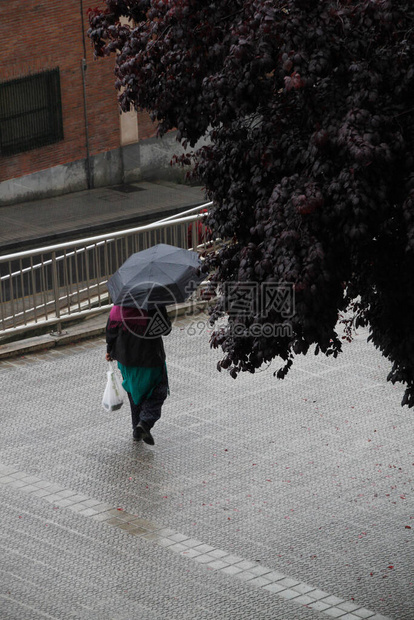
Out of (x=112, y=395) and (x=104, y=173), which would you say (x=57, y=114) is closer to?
(x=104, y=173)

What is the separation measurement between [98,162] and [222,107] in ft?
62.1

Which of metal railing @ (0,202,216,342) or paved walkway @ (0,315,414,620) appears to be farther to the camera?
metal railing @ (0,202,216,342)

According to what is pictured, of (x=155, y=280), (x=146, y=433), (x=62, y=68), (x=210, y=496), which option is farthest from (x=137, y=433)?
(x=62, y=68)

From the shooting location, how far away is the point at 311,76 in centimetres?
620

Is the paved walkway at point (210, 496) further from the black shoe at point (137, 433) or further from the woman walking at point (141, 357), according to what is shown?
the woman walking at point (141, 357)

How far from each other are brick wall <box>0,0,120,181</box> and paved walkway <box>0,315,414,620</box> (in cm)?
1229

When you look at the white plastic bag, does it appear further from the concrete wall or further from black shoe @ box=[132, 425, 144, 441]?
the concrete wall

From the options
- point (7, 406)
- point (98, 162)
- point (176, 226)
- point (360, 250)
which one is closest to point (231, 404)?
point (7, 406)

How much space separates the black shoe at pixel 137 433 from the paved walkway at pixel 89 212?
11007 mm

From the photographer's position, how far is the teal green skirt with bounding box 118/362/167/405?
1035 centimetres

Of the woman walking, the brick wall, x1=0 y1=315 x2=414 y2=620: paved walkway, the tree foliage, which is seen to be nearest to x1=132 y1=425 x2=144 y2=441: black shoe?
the woman walking

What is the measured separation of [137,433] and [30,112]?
14935mm

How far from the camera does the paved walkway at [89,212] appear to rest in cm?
2183

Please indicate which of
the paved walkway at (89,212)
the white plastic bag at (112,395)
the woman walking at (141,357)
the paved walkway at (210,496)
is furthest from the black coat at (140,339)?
the paved walkway at (89,212)
